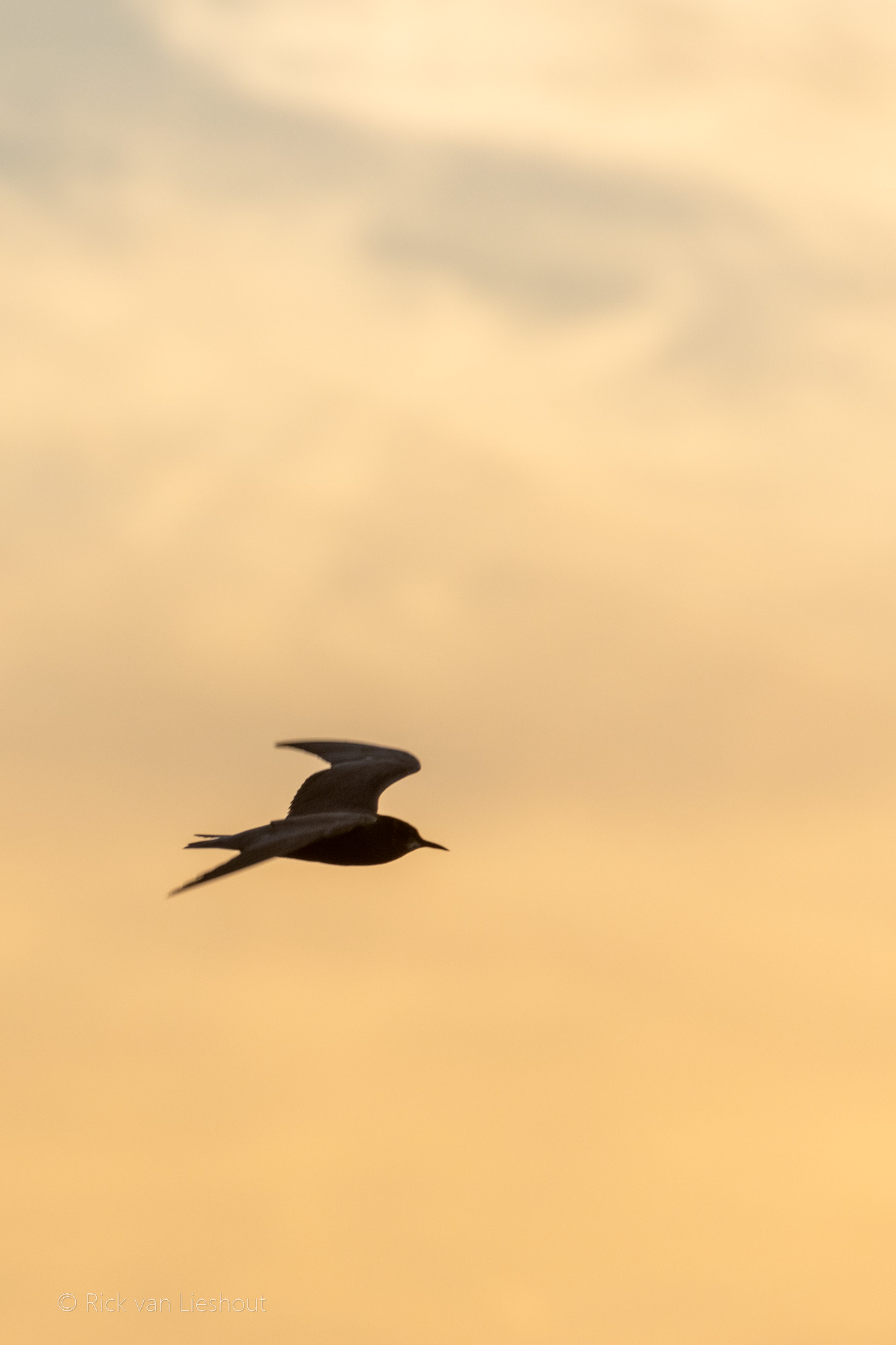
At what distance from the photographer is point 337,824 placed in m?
16.0

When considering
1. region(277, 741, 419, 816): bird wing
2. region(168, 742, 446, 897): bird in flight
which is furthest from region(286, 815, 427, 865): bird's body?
region(277, 741, 419, 816): bird wing

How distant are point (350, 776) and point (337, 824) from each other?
3720 mm

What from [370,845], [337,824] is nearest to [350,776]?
[370,845]

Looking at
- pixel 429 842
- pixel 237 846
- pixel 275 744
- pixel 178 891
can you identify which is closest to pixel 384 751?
pixel 275 744

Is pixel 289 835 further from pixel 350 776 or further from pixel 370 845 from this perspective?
pixel 350 776

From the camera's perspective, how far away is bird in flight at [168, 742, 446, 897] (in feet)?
49.7

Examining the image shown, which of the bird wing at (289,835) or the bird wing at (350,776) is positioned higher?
the bird wing at (350,776)

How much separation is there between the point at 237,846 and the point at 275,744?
17.8ft

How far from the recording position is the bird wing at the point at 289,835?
44.5ft

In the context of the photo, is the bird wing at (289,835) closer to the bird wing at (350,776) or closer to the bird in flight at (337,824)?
the bird in flight at (337,824)

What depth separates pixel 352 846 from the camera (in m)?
17.2

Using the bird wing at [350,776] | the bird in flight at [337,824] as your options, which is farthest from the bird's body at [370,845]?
the bird wing at [350,776]

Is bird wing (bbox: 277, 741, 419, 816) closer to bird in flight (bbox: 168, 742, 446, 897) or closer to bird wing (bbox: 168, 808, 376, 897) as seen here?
bird in flight (bbox: 168, 742, 446, 897)

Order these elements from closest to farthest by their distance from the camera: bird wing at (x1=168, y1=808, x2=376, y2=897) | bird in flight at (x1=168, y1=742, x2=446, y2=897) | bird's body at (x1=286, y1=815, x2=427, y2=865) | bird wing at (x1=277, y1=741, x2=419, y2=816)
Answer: bird wing at (x1=168, y1=808, x2=376, y2=897)
bird in flight at (x1=168, y1=742, x2=446, y2=897)
bird's body at (x1=286, y1=815, x2=427, y2=865)
bird wing at (x1=277, y1=741, x2=419, y2=816)
